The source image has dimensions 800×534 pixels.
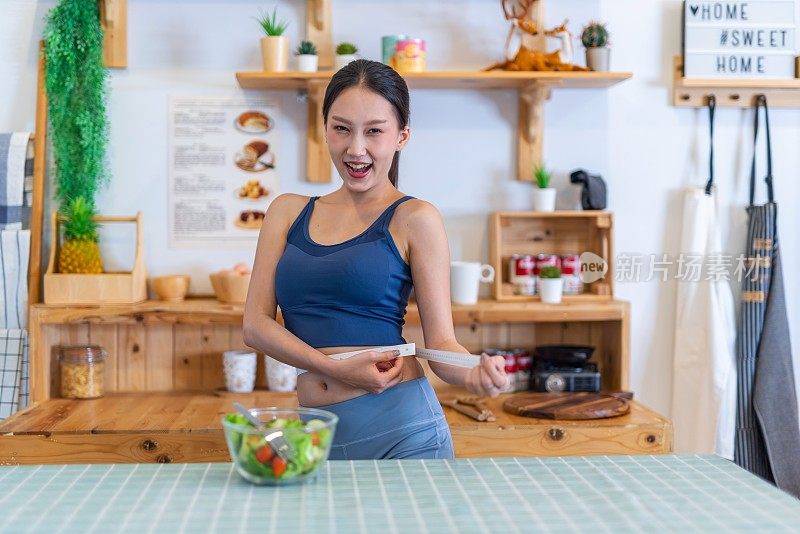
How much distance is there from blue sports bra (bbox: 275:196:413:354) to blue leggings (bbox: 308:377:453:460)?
111 mm

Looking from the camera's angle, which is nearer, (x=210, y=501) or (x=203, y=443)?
(x=210, y=501)

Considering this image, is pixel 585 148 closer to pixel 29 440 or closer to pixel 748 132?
pixel 748 132

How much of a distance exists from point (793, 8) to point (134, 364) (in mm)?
2499

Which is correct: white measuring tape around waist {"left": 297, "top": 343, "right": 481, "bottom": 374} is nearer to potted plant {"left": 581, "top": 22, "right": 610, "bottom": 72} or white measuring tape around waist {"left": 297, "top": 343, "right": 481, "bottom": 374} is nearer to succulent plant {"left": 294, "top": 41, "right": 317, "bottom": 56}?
succulent plant {"left": 294, "top": 41, "right": 317, "bottom": 56}

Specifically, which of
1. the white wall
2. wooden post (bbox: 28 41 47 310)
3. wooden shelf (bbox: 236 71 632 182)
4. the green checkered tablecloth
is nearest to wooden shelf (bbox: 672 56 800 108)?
the white wall

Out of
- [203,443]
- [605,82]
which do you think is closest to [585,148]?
[605,82]

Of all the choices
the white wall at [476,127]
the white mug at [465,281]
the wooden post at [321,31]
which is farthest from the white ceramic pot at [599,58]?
the wooden post at [321,31]

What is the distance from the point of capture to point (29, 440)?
261 centimetres

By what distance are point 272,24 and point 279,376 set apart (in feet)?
3.70

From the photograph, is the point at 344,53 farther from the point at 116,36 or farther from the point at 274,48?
the point at 116,36

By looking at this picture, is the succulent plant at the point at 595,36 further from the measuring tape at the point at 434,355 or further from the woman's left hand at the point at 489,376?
the woman's left hand at the point at 489,376

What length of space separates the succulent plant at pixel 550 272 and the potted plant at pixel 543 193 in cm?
20

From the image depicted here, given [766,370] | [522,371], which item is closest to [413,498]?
[522,371]

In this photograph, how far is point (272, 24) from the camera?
9.99 ft
